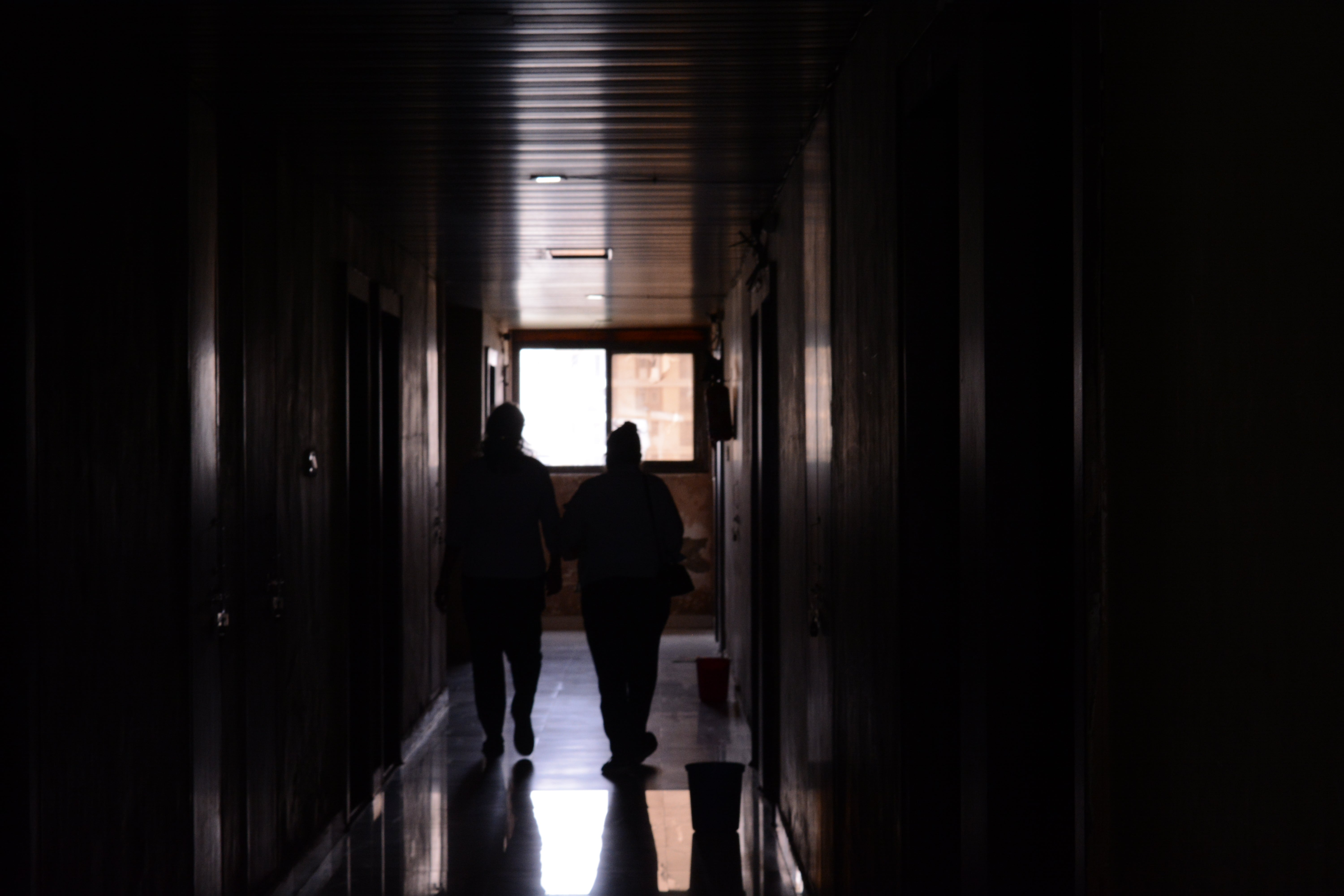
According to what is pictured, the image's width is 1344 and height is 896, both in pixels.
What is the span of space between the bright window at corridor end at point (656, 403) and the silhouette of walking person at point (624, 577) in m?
6.38

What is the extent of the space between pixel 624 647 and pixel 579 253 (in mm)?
2461

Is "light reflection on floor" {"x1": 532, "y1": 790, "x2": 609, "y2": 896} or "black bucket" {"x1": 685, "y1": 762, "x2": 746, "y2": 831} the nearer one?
"light reflection on floor" {"x1": 532, "y1": 790, "x2": 609, "y2": 896}

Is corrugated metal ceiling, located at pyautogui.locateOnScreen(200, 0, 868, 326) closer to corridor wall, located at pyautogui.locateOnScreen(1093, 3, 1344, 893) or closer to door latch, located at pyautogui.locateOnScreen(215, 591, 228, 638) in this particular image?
door latch, located at pyautogui.locateOnScreen(215, 591, 228, 638)

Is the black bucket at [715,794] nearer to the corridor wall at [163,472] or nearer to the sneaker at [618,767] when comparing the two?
the sneaker at [618,767]

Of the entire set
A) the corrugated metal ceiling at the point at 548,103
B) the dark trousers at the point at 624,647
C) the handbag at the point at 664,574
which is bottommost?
the dark trousers at the point at 624,647

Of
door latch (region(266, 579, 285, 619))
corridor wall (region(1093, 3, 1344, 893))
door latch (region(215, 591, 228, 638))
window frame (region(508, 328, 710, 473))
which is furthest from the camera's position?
window frame (region(508, 328, 710, 473))

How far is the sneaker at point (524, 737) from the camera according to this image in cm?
593

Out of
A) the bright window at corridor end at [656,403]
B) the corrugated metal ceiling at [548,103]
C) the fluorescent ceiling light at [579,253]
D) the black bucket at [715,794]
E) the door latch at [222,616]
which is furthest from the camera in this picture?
the bright window at corridor end at [656,403]

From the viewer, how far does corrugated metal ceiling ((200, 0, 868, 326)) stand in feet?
9.96

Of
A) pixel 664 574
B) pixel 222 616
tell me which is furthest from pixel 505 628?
pixel 222 616

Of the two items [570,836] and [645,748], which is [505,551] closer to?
[645,748]

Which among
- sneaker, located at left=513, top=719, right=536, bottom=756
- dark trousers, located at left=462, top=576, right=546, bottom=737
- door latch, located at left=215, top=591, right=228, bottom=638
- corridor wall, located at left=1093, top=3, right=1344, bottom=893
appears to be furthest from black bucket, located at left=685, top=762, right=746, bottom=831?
corridor wall, located at left=1093, top=3, right=1344, bottom=893

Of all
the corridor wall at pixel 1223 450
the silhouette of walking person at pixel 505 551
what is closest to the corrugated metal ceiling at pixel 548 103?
the silhouette of walking person at pixel 505 551

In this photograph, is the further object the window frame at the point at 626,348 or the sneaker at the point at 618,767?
the window frame at the point at 626,348
